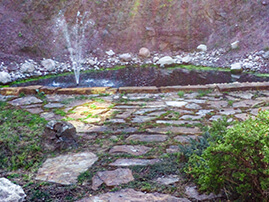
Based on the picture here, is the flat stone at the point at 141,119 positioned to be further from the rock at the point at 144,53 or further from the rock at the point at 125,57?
the rock at the point at 144,53

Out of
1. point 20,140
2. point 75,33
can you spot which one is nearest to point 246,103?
point 20,140

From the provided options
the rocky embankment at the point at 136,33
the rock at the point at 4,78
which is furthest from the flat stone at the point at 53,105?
the rocky embankment at the point at 136,33

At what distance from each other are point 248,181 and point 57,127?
191cm

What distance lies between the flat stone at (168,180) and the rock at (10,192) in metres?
1.01

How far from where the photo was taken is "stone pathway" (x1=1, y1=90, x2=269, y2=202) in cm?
224

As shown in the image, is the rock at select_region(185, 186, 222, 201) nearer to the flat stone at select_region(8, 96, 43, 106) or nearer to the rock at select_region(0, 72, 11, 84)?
the flat stone at select_region(8, 96, 43, 106)

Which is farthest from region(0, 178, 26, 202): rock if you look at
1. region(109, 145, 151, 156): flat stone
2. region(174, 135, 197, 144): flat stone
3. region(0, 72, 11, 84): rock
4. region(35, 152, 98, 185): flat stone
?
region(0, 72, 11, 84): rock

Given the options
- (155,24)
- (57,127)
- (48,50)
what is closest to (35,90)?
(57,127)

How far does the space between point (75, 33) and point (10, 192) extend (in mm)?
9632

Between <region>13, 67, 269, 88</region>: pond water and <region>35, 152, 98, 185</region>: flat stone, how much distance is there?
4.17m

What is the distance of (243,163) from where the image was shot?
1631 mm

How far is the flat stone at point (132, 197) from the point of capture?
6.13ft

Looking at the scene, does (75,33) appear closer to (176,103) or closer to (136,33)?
(136,33)

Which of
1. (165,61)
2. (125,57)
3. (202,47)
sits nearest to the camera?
(165,61)
